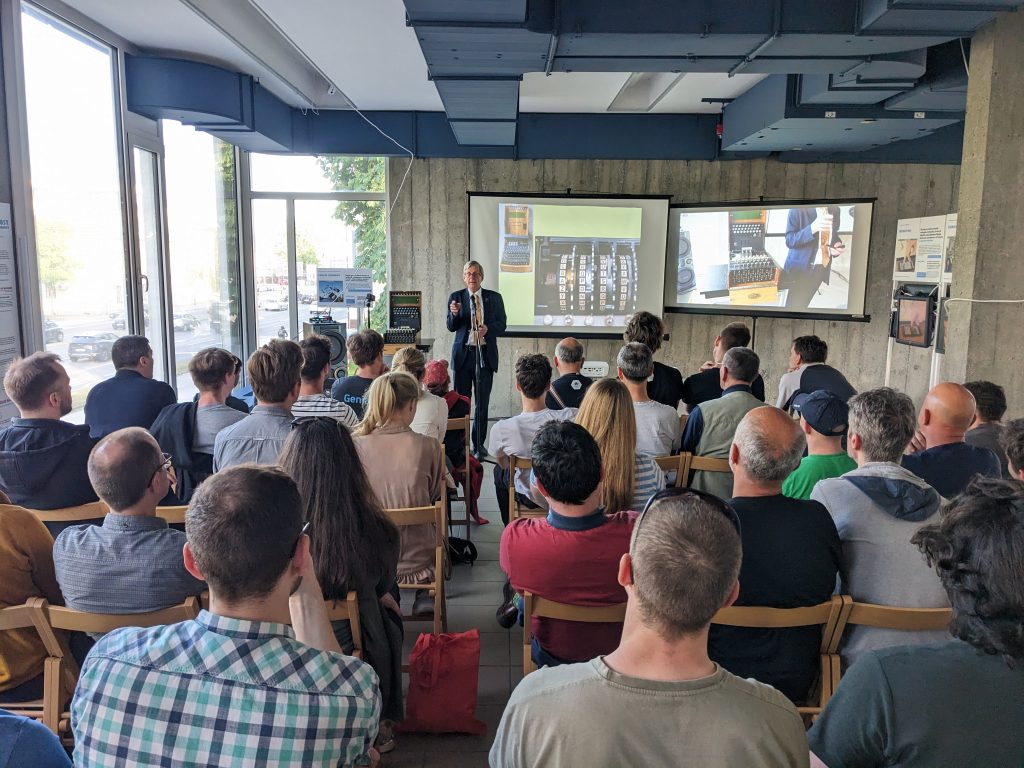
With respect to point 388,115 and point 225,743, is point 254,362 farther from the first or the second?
point 388,115

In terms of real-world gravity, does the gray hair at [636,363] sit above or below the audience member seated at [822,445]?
above

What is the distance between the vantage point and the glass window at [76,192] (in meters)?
4.52

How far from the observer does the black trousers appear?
6707 millimetres

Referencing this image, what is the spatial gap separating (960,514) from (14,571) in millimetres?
2303

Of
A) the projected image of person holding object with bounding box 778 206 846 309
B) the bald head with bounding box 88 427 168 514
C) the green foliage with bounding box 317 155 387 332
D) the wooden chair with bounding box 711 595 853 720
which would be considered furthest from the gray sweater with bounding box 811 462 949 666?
the green foliage with bounding box 317 155 387 332

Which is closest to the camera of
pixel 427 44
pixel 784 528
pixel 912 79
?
pixel 784 528

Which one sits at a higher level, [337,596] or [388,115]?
[388,115]

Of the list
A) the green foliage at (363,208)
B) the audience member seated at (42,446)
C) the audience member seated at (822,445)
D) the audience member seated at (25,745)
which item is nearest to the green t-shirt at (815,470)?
the audience member seated at (822,445)

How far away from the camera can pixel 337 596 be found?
209 centimetres

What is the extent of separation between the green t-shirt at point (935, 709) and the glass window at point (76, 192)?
195 inches

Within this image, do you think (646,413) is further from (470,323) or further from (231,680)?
(470,323)

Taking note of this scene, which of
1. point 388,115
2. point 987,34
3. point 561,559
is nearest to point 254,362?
point 561,559

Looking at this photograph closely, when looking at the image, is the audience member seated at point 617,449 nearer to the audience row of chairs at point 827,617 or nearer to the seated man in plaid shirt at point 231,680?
the audience row of chairs at point 827,617

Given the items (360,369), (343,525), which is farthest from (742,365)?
(343,525)
